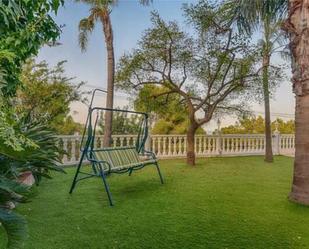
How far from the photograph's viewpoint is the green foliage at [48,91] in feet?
31.5

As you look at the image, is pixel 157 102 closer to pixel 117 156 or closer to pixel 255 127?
pixel 117 156

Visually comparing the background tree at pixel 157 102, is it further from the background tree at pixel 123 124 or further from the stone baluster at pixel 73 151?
Result: the background tree at pixel 123 124

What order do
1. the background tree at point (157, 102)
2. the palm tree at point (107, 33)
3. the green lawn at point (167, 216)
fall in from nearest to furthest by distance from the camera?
1. the green lawn at point (167, 216)
2. the palm tree at point (107, 33)
3. the background tree at point (157, 102)

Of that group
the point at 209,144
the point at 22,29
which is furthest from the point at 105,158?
the point at 209,144

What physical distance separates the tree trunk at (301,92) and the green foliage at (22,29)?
3055 millimetres

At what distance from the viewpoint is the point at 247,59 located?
7.51m

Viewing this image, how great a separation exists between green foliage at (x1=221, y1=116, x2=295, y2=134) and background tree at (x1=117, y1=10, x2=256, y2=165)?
11.1 feet

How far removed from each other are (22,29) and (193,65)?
18.8 ft

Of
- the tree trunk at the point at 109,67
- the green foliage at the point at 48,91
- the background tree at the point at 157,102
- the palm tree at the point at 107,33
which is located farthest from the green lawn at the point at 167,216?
the green foliage at the point at 48,91

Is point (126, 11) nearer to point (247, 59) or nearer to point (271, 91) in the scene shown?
point (247, 59)

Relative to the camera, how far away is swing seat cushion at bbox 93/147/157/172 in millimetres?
4465

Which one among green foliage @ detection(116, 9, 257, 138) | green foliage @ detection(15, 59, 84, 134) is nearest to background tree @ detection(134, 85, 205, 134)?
green foliage @ detection(116, 9, 257, 138)

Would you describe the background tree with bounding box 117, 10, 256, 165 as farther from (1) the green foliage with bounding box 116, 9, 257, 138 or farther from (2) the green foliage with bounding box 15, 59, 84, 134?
(2) the green foliage with bounding box 15, 59, 84, 134

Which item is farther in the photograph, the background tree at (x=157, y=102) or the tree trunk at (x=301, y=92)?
the background tree at (x=157, y=102)
